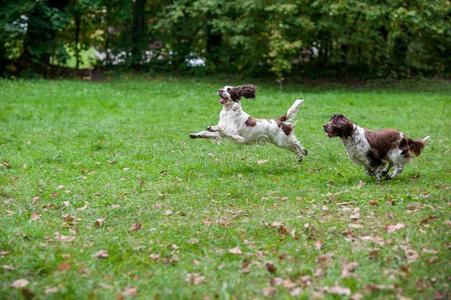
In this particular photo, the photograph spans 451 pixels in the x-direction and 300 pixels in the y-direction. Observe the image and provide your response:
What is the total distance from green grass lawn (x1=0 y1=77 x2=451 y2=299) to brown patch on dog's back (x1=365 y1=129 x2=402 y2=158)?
56 centimetres

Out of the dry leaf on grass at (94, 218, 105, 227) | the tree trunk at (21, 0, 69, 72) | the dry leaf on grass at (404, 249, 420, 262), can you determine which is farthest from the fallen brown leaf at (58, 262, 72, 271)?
the tree trunk at (21, 0, 69, 72)

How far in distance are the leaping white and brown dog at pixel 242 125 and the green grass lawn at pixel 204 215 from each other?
0.66 metres

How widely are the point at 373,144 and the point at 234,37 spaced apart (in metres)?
15.3

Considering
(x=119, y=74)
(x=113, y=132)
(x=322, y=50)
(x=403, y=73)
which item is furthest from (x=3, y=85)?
(x=403, y=73)

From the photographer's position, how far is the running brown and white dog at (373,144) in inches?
388

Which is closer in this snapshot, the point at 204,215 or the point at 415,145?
the point at 204,215

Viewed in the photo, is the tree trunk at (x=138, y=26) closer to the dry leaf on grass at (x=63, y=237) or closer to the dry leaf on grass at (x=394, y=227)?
the dry leaf on grass at (x=63, y=237)

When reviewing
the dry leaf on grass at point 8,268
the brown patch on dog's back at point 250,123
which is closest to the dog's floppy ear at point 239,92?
the brown patch on dog's back at point 250,123

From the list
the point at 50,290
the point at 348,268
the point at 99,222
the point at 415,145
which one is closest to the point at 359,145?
the point at 415,145

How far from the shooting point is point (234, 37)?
24.5 meters

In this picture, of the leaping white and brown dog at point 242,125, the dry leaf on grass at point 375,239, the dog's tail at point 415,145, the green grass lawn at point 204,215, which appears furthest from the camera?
the leaping white and brown dog at point 242,125

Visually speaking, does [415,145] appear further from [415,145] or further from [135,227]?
[135,227]

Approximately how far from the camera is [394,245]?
7102 mm

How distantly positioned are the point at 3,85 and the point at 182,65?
9.10 meters
